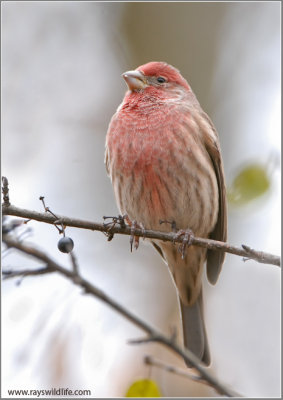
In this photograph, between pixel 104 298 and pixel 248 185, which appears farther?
pixel 248 185

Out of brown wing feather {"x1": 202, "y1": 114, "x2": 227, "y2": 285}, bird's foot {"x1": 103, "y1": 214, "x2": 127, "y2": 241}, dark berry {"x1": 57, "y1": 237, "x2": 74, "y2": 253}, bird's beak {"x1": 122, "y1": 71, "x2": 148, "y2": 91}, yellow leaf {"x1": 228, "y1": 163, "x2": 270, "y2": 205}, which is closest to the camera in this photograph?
dark berry {"x1": 57, "y1": 237, "x2": 74, "y2": 253}

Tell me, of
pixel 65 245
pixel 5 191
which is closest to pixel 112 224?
pixel 65 245

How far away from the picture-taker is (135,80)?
648 centimetres

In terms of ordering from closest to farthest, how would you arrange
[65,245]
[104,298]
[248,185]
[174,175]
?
1. [104,298]
2. [65,245]
3. [248,185]
4. [174,175]

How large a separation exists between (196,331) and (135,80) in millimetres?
2883

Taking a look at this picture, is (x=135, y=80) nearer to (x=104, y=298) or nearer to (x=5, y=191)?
(x=5, y=191)

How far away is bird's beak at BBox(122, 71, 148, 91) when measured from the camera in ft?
21.2

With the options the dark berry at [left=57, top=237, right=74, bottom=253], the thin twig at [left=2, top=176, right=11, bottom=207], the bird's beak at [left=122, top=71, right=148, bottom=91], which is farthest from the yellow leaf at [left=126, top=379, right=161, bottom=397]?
the bird's beak at [left=122, top=71, right=148, bottom=91]

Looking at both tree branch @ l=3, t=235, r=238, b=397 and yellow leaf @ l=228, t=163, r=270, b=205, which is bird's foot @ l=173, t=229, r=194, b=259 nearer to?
yellow leaf @ l=228, t=163, r=270, b=205

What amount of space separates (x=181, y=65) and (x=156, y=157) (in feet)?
17.4

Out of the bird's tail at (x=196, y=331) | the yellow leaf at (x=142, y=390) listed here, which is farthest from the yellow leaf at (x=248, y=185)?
the bird's tail at (x=196, y=331)

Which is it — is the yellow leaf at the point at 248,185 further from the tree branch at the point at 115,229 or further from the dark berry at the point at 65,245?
the dark berry at the point at 65,245

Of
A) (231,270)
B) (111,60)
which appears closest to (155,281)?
(231,270)

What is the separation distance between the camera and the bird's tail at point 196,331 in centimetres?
618
